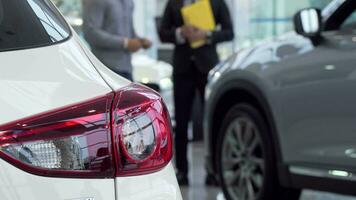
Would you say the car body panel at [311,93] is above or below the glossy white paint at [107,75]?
below

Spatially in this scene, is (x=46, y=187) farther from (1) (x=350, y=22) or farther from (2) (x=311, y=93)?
(1) (x=350, y=22)

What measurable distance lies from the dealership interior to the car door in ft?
7.18

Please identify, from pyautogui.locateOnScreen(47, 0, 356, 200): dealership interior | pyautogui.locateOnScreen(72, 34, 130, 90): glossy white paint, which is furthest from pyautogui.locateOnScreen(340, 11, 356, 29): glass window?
pyautogui.locateOnScreen(72, 34, 130, 90): glossy white paint

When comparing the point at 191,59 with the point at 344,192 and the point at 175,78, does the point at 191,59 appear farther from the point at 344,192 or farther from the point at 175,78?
the point at 344,192

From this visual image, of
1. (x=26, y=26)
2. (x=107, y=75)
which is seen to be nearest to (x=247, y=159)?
(x=107, y=75)

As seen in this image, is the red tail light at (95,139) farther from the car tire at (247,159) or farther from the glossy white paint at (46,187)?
the car tire at (247,159)

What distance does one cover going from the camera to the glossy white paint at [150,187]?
2.26 m

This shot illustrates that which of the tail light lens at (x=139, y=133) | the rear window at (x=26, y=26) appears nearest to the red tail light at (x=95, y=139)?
the tail light lens at (x=139, y=133)

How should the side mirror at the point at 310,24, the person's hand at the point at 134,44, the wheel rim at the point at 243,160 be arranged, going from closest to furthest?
the side mirror at the point at 310,24, the wheel rim at the point at 243,160, the person's hand at the point at 134,44

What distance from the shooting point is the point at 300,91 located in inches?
189

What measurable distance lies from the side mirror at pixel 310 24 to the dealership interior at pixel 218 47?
241 cm

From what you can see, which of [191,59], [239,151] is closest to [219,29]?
[191,59]

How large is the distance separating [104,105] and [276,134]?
9.34ft

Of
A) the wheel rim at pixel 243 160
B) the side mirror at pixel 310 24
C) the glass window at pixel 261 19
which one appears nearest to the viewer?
the side mirror at pixel 310 24
